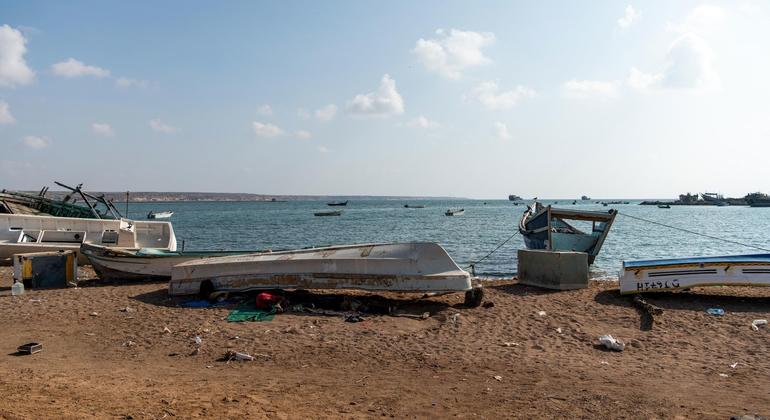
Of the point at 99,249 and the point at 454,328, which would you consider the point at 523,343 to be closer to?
the point at 454,328

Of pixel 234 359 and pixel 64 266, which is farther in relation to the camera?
pixel 64 266

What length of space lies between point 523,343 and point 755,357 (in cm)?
317

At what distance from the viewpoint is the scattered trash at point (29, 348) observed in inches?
290

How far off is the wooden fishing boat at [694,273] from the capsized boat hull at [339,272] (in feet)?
13.6

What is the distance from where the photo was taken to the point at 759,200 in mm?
111000

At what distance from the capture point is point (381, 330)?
29.0 feet

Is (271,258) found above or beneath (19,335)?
above

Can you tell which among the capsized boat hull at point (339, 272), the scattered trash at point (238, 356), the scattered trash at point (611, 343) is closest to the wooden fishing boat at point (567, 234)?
the capsized boat hull at point (339, 272)

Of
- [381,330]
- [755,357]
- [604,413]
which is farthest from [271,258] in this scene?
[755,357]

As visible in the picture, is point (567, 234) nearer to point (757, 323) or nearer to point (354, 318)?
point (757, 323)

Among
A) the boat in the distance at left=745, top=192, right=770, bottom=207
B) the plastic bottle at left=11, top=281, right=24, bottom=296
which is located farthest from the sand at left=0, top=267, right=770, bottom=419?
A: the boat in the distance at left=745, top=192, right=770, bottom=207

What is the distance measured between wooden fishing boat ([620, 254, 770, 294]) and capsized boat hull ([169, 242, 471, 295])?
13.6 feet

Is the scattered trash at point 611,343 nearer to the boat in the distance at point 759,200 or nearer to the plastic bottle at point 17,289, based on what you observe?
the plastic bottle at point 17,289

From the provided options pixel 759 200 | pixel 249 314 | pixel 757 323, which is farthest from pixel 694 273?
pixel 759 200
